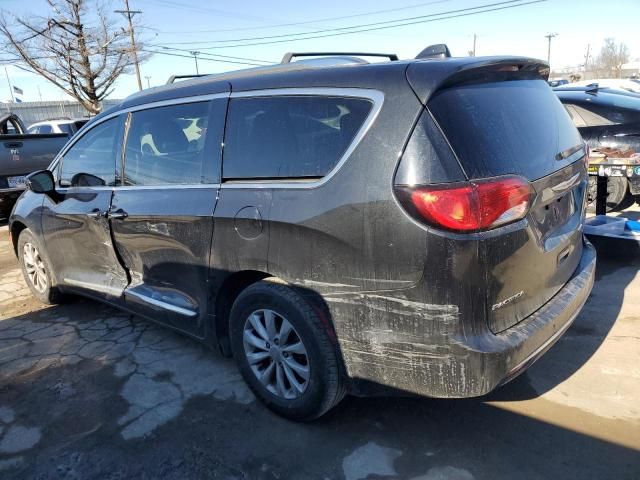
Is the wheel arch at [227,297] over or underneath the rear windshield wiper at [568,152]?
underneath

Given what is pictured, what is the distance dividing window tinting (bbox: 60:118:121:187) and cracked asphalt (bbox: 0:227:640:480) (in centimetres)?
133

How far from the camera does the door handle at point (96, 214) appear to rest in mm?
3549

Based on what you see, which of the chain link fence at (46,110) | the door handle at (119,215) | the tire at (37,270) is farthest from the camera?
the chain link fence at (46,110)

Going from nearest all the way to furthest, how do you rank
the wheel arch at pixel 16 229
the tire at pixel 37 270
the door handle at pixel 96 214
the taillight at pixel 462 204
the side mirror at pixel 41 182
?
the taillight at pixel 462 204, the door handle at pixel 96 214, the side mirror at pixel 41 182, the tire at pixel 37 270, the wheel arch at pixel 16 229

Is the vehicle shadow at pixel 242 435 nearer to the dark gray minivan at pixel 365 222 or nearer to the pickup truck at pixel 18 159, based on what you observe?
the dark gray minivan at pixel 365 222

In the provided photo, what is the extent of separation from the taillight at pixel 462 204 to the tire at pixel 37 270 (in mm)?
3734

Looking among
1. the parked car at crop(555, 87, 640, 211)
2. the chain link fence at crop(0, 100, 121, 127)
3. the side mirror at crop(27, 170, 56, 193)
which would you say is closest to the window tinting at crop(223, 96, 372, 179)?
the side mirror at crop(27, 170, 56, 193)

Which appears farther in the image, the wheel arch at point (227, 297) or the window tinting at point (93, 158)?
the window tinting at point (93, 158)

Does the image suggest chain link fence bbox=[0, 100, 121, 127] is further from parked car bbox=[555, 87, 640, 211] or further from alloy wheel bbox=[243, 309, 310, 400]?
alloy wheel bbox=[243, 309, 310, 400]

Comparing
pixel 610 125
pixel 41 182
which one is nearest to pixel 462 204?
pixel 41 182

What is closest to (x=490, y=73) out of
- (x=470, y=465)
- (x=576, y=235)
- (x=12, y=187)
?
(x=576, y=235)

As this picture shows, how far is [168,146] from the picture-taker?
3.18 meters

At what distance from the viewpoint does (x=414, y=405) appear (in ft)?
9.17

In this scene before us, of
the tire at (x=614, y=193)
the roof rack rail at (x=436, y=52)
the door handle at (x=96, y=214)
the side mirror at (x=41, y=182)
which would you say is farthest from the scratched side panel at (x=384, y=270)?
the tire at (x=614, y=193)
